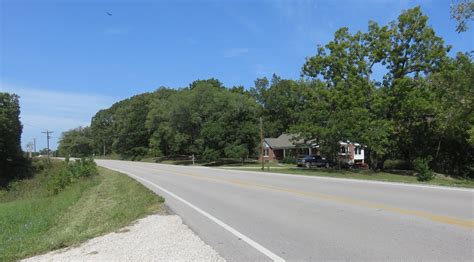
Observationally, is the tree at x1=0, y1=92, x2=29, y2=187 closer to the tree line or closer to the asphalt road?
the tree line

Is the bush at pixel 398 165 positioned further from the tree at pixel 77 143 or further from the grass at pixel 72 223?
the tree at pixel 77 143

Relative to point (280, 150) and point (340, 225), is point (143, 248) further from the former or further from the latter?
point (280, 150)

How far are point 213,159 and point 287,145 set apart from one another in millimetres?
14969

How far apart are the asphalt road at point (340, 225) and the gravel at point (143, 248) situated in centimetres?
35

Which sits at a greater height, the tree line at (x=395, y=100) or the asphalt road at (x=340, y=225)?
the tree line at (x=395, y=100)

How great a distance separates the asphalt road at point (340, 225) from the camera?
6676mm

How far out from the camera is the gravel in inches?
274

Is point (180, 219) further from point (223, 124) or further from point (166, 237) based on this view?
point (223, 124)

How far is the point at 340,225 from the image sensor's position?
348 inches

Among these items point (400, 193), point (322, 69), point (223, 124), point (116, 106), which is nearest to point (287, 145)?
point (223, 124)

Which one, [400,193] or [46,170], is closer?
[400,193]

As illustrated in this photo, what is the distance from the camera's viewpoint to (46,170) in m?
66.8

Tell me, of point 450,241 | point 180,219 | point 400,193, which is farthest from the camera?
point 400,193

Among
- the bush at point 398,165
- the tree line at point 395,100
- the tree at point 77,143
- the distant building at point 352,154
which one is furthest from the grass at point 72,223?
the tree at point 77,143
